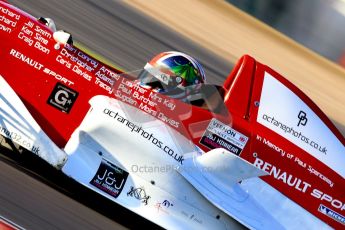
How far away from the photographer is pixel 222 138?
19.6 ft

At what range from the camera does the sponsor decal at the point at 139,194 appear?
19.0 feet

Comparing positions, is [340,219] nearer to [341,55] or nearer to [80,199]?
[80,199]

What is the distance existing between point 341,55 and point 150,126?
818 centimetres

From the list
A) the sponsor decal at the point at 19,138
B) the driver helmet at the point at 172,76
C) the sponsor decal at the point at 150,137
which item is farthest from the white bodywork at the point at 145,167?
the driver helmet at the point at 172,76

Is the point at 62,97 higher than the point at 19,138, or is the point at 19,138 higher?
the point at 62,97

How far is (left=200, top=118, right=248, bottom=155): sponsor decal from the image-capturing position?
5.98 metres

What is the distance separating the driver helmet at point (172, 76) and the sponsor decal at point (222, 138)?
0.48m

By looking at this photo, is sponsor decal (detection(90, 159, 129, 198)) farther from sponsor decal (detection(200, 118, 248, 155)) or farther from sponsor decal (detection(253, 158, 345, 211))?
sponsor decal (detection(253, 158, 345, 211))

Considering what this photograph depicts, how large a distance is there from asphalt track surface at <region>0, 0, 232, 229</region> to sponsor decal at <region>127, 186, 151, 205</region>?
0.45 m

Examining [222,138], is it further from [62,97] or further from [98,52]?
[98,52]

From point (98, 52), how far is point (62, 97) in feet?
12.9

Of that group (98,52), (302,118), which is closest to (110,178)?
(302,118)

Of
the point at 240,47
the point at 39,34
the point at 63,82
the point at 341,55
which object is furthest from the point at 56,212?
the point at 341,55

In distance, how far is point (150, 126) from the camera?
5.91m
